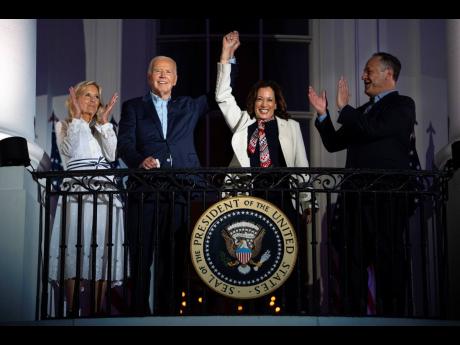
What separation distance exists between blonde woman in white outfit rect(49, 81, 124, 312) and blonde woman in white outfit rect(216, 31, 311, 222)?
3.24 feet

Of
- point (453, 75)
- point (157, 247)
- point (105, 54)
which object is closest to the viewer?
point (157, 247)

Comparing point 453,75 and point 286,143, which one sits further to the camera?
point 453,75

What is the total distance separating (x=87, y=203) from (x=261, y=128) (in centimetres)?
156

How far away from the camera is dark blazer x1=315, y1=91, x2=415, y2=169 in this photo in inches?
498

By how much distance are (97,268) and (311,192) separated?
6.16 feet

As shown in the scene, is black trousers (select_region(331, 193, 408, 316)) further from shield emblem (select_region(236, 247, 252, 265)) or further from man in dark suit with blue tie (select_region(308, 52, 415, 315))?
shield emblem (select_region(236, 247, 252, 265))

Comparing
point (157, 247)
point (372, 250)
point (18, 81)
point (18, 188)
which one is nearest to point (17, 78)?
point (18, 81)

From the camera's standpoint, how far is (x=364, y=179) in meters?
12.5

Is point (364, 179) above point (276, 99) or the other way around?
the other way around

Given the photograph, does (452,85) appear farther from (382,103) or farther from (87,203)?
(87,203)

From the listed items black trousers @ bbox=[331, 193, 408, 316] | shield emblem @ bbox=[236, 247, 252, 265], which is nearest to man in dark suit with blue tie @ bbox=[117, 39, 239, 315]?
shield emblem @ bbox=[236, 247, 252, 265]

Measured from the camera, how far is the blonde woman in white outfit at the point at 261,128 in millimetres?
12914

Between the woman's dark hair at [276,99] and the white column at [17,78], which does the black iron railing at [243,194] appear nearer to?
the white column at [17,78]

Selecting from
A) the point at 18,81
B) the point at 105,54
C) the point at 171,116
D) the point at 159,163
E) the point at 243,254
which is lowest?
the point at 243,254
